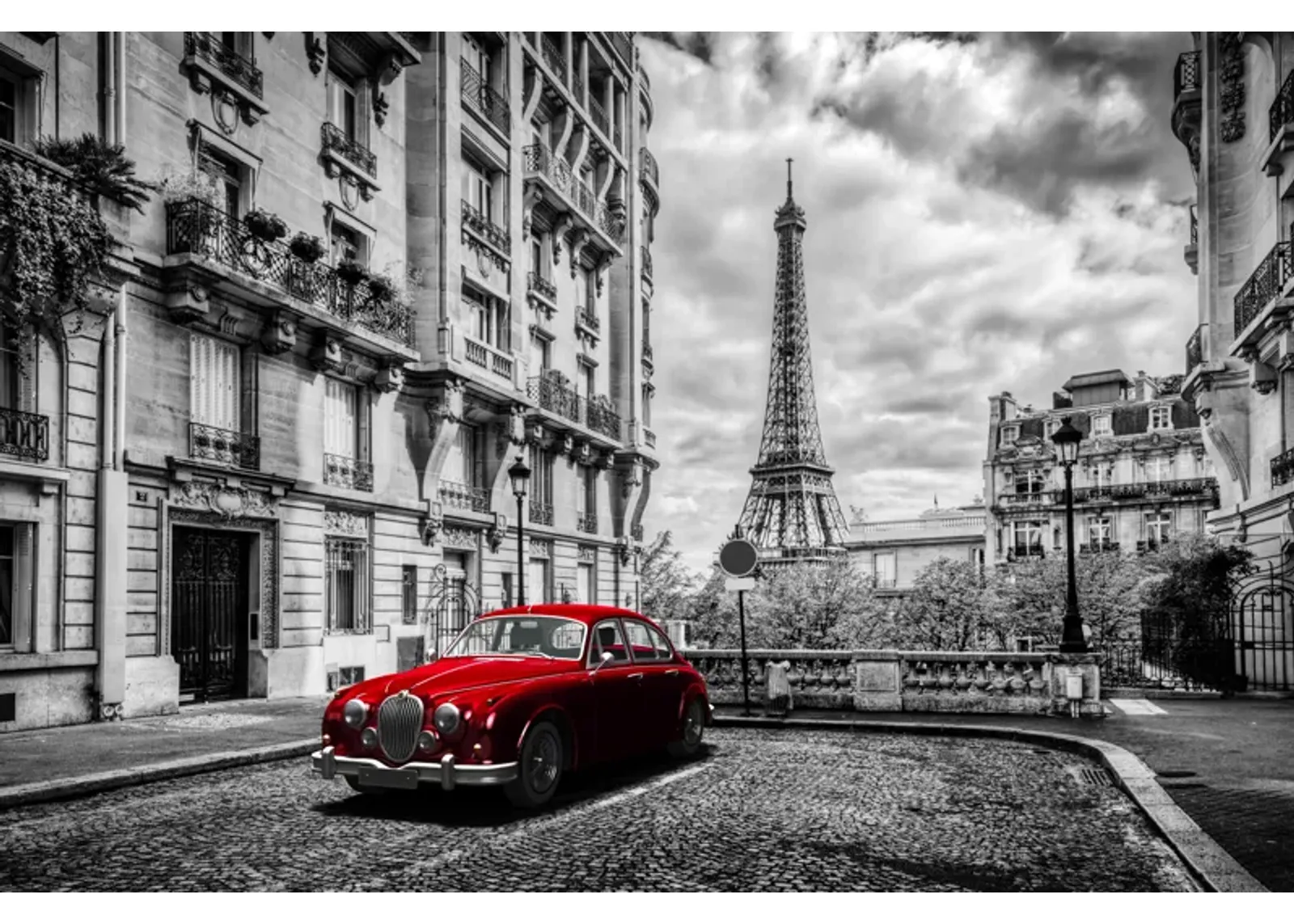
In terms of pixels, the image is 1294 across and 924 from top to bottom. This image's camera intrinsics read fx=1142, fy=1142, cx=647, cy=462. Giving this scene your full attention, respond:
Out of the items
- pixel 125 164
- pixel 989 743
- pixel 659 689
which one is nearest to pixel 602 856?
pixel 659 689

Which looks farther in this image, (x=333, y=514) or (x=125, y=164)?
(x=333, y=514)

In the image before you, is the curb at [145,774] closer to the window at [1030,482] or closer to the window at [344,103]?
the window at [344,103]

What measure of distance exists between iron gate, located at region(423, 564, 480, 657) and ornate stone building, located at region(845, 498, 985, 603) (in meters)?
47.6

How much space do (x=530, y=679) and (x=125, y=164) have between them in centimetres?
1086

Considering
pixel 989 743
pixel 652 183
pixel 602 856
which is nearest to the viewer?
pixel 602 856

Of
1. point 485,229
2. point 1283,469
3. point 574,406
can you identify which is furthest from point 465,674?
point 574,406

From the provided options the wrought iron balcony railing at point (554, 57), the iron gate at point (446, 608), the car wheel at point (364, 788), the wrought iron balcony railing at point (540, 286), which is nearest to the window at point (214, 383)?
the iron gate at point (446, 608)

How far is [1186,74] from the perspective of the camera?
84.0ft

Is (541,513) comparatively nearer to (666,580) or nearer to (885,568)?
(666,580)

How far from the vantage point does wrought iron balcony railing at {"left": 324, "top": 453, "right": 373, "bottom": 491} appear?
2169 cm

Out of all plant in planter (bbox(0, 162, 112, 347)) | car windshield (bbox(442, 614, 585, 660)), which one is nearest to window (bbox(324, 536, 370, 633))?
plant in planter (bbox(0, 162, 112, 347))

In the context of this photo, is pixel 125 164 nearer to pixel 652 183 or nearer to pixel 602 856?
pixel 602 856

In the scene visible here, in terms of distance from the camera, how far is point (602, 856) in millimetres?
6879

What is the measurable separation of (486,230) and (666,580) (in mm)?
31708
